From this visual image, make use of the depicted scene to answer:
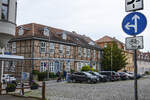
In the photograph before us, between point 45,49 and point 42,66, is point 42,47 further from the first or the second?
point 42,66

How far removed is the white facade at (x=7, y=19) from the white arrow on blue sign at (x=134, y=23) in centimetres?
968

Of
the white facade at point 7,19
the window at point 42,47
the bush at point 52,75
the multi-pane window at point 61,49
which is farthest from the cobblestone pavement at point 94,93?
the multi-pane window at point 61,49

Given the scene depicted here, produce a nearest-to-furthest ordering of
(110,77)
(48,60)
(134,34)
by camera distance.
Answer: (134,34)
(110,77)
(48,60)

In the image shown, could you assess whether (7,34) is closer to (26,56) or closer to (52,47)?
(26,56)

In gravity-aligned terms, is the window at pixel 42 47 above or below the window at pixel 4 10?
below

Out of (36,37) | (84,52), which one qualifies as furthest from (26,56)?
(84,52)

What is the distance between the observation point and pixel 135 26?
4.84 m

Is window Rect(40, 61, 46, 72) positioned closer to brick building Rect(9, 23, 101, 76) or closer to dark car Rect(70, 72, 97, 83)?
brick building Rect(9, 23, 101, 76)

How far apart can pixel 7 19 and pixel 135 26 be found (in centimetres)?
1030

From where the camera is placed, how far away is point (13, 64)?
32.8 meters

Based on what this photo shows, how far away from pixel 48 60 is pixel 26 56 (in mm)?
3806

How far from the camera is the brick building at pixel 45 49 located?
30484mm

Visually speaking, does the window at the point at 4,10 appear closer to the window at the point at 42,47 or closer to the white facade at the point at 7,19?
the white facade at the point at 7,19

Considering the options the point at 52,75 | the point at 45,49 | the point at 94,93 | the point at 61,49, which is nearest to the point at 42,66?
the point at 52,75
